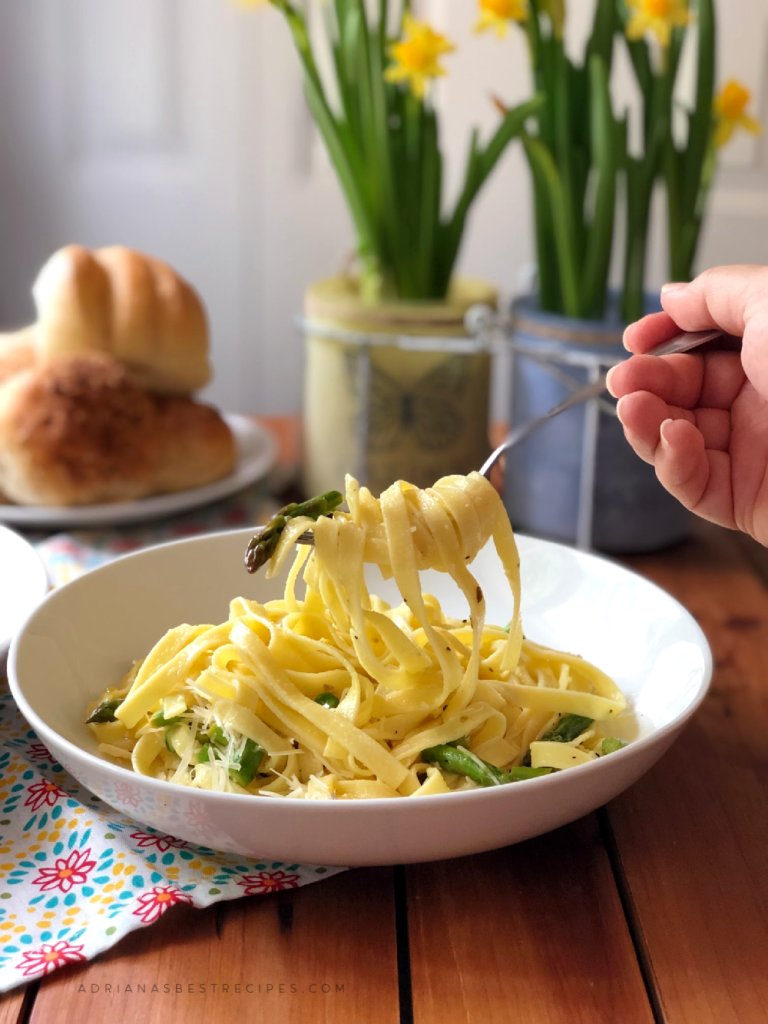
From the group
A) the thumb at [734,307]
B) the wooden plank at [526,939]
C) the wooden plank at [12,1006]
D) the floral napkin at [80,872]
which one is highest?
the thumb at [734,307]

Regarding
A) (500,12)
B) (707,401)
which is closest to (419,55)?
(500,12)

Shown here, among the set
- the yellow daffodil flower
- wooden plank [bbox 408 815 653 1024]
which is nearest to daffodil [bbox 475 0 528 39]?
the yellow daffodil flower

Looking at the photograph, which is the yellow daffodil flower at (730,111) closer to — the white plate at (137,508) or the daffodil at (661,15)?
the daffodil at (661,15)

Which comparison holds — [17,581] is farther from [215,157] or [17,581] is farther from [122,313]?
[215,157]

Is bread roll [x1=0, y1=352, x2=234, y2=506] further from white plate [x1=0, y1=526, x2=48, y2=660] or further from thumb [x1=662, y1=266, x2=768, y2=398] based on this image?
thumb [x1=662, y1=266, x2=768, y2=398]

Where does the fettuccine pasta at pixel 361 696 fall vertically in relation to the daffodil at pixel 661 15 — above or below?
below

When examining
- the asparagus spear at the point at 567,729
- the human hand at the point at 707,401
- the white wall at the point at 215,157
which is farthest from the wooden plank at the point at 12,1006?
the white wall at the point at 215,157

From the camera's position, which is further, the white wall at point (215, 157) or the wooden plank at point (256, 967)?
the white wall at point (215, 157)
